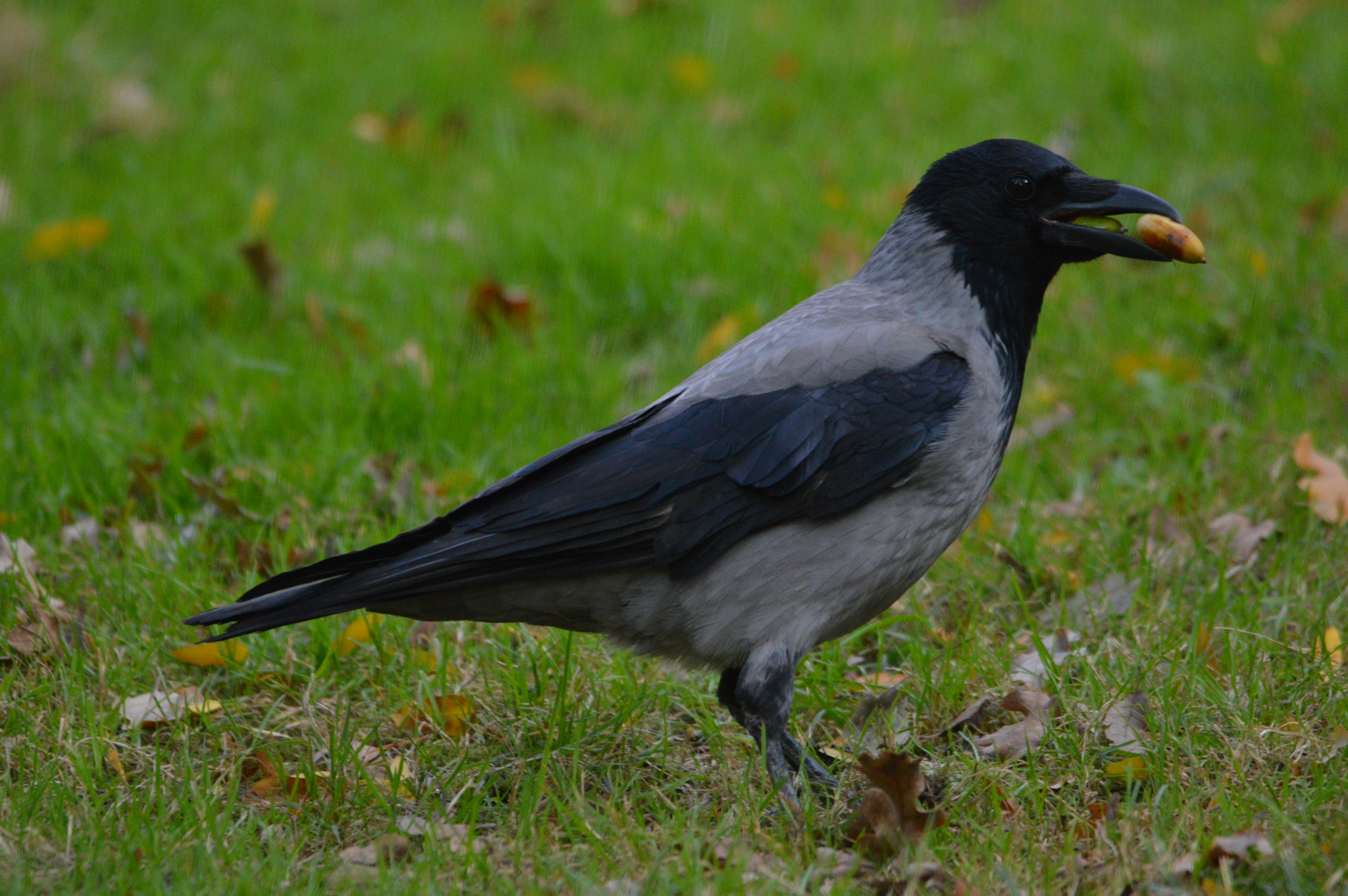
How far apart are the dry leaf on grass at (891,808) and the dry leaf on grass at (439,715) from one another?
117 centimetres

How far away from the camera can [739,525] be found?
3.16m

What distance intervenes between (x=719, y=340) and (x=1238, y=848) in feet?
10.9

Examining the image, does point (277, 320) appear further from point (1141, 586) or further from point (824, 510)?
point (1141, 586)

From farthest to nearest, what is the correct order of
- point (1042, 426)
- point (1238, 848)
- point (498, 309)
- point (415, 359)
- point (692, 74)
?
1. point (692, 74)
2. point (498, 309)
3. point (415, 359)
4. point (1042, 426)
5. point (1238, 848)

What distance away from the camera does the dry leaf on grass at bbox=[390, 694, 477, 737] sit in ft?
11.4

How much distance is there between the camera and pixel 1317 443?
177 inches

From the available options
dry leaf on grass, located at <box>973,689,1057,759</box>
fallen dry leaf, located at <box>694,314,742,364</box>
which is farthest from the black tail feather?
fallen dry leaf, located at <box>694,314,742,364</box>

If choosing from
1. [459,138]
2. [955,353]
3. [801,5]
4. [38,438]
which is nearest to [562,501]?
[955,353]

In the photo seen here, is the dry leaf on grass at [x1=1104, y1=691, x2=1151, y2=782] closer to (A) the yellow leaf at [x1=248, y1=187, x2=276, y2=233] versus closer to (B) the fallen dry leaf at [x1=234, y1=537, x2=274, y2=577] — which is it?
(B) the fallen dry leaf at [x1=234, y1=537, x2=274, y2=577]

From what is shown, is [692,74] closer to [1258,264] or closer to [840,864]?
[1258,264]

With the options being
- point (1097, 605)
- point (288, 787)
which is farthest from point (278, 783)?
point (1097, 605)

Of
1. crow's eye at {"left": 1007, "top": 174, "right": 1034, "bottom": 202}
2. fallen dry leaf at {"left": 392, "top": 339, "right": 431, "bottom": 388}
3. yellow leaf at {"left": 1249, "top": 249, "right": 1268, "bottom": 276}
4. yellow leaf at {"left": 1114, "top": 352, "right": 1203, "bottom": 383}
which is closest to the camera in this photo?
crow's eye at {"left": 1007, "top": 174, "right": 1034, "bottom": 202}

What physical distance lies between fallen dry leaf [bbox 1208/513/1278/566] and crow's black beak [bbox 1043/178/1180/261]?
1047 millimetres

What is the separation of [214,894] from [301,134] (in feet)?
19.0
